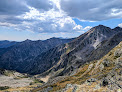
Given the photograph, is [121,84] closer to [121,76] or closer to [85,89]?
[121,76]

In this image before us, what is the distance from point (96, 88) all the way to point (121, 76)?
14110mm

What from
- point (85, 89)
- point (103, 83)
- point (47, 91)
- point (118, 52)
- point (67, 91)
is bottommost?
point (47, 91)

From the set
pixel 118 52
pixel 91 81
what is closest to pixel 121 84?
pixel 91 81

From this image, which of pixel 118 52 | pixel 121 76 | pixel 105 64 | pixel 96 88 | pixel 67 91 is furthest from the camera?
pixel 118 52

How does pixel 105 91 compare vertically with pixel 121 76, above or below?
below

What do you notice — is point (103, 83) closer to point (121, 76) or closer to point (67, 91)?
point (121, 76)

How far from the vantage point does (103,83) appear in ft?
144

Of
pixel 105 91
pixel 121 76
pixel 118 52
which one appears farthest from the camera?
pixel 118 52

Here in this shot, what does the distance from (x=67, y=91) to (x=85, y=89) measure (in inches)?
403

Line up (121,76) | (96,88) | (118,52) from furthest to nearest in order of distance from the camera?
(118,52) < (121,76) < (96,88)

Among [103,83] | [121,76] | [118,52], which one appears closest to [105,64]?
[118,52]

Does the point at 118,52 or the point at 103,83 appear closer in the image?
the point at 103,83

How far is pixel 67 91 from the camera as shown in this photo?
50.8 meters

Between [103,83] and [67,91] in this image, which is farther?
[67,91]
